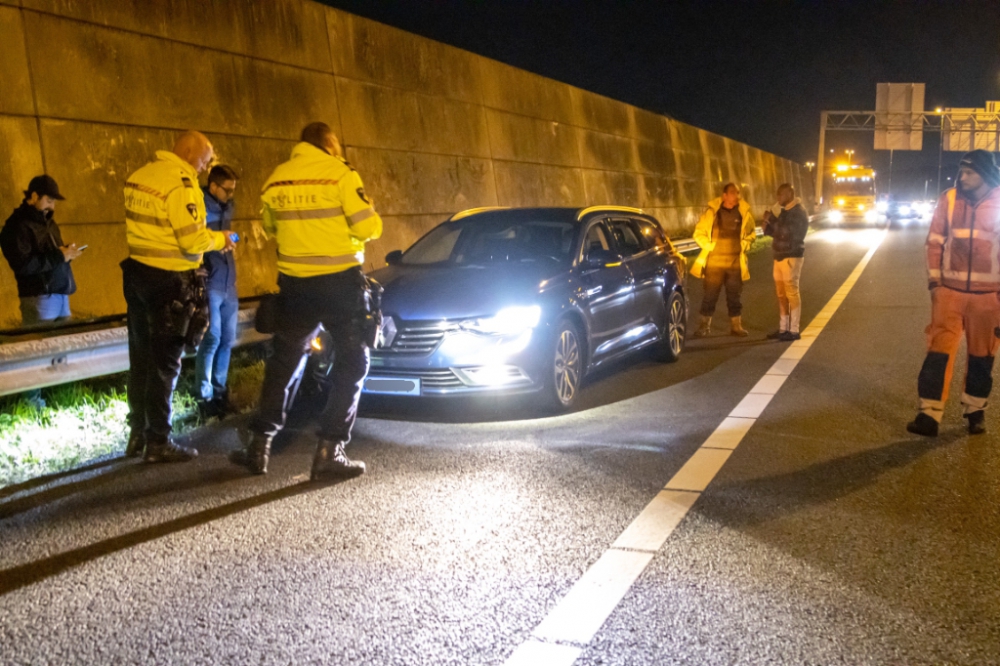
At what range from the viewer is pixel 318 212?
230 inches

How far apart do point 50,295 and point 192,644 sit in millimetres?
5175

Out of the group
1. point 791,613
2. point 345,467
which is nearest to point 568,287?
point 345,467

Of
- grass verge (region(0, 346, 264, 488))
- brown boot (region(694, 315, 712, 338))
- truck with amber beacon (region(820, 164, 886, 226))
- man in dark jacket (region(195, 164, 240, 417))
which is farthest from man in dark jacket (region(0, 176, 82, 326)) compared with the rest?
truck with amber beacon (region(820, 164, 886, 226))

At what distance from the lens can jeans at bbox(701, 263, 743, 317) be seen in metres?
12.6

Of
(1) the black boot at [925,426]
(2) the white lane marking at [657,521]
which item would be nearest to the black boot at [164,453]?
(2) the white lane marking at [657,521]

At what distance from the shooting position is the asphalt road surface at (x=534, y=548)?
371cm

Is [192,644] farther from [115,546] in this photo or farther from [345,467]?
[345,467]

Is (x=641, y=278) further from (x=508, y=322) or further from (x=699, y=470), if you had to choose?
(x=699, y=470)

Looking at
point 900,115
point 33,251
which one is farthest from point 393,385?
point 900,115

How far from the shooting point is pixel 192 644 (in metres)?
3.69

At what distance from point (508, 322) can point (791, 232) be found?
583 centimetres

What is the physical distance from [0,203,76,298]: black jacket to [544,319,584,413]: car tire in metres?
3.85

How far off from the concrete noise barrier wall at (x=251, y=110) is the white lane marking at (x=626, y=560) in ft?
19.8

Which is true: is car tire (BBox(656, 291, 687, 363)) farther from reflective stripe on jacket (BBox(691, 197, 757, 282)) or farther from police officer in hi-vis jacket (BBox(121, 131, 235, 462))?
police officer in hi-vis jacket (BBox(121, 131, 235, 462))
